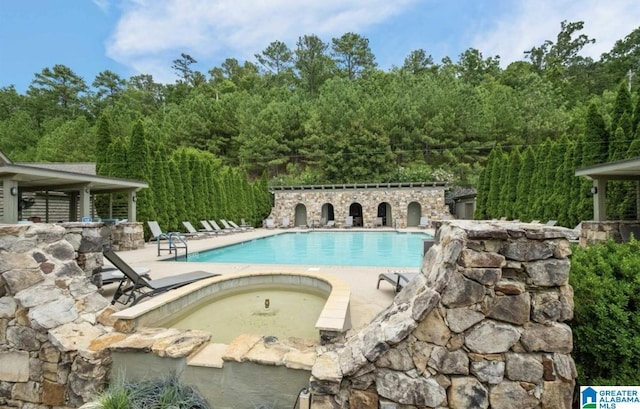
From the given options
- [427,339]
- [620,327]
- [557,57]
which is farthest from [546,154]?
[557,57]

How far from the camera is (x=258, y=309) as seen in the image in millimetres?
5062

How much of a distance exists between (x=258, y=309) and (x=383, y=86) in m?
36.1

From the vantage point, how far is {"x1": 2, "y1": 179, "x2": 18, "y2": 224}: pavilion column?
24.7 feet

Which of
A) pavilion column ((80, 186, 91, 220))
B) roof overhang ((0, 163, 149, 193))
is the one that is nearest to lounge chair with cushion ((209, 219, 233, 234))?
roof overhang ((0, 163, 149, 193))

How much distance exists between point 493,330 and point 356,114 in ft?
104

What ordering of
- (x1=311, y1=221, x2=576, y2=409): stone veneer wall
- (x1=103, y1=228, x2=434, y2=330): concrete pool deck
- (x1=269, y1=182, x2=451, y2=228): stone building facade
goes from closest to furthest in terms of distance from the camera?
(x1=311, y1=221, x2=576, y2=409): stone veneer wall
(x1=103, y1=228, x2=434, y2=330): concrete pool deck
(x1=269, y1=182, x2=451, y2=228): stone building facade

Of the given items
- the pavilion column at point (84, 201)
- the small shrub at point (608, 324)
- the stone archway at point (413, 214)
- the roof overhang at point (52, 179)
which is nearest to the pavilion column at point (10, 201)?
the roof overhang at point (52, 179)

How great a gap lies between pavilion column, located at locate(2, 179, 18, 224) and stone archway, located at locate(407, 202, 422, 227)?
22.1m

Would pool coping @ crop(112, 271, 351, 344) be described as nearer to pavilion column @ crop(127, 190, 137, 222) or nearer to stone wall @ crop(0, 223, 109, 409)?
stone wall @ crop(0, 223, 109, 409)

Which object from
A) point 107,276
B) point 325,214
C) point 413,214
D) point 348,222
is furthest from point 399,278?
point 325,214

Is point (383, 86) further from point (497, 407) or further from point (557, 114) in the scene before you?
point (497, 407)

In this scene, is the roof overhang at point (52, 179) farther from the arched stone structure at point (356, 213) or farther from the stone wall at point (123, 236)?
the arched stone structure at point (356, 213)

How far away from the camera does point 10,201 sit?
7621 mm

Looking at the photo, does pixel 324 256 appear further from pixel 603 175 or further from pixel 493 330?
pixel 493 330
